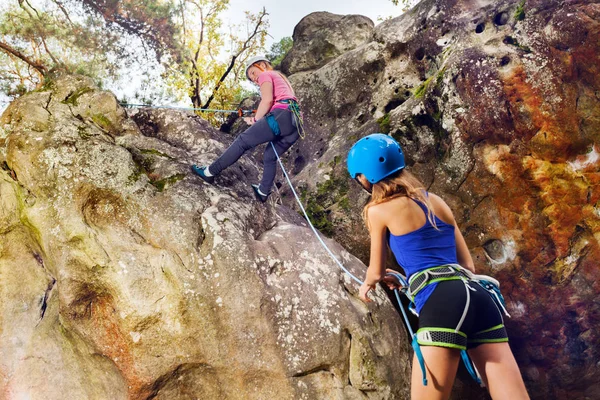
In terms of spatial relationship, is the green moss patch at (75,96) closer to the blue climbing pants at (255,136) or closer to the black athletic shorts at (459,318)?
the blue climbing pants at (255,136)

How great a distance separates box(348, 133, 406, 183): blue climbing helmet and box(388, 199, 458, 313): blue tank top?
366 mm

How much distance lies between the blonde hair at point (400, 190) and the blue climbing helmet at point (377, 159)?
56mm

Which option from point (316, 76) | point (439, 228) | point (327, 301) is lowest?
point (327, 301)

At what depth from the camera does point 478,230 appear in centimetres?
658

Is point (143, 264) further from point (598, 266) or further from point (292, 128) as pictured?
point (598, 266)

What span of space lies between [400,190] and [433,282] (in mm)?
698

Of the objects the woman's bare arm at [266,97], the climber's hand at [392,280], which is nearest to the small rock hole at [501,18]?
the woman's bare arm at [266,97]

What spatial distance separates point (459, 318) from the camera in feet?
8.87

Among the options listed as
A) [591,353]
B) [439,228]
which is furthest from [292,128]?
[591,353]

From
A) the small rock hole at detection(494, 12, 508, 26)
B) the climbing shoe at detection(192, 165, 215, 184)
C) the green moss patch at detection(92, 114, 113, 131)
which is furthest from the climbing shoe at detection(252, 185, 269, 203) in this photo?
the small rock hole at detection(494, 12, 508, 26)

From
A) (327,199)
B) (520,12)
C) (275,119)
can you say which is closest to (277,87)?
(275,119)

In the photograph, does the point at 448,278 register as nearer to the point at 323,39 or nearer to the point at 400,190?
the point at 400,190

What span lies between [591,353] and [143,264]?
6.99 m

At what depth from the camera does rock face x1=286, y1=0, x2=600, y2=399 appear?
19.8 feet
